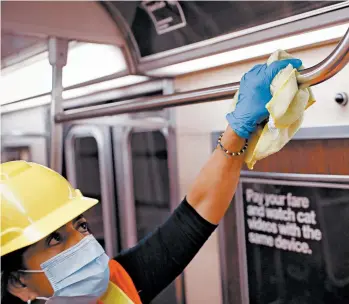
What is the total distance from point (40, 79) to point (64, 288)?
1574 mm

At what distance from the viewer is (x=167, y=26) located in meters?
2.17

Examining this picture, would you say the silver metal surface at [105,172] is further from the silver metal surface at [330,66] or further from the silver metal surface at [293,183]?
the silver metal surface at [330,66]

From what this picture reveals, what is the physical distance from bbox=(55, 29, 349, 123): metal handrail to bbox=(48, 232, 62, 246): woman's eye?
59 cm

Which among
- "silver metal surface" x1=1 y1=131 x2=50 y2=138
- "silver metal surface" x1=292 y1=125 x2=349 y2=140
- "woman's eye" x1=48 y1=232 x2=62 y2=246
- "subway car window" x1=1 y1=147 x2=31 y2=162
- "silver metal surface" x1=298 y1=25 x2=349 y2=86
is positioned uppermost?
"silver metal surface" x1=1 y1=131 x2=50 y2=138

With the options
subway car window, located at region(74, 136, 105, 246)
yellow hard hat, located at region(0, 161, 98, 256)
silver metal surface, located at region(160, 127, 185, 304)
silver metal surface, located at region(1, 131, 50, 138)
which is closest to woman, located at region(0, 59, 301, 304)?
yellow hard hat, located at region(0, 161, 98, 256)

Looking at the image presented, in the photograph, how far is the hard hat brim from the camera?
1.25 metres

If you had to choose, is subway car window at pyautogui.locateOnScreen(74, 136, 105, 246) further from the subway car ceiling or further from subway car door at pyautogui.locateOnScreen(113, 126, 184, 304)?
the subway car ceiling

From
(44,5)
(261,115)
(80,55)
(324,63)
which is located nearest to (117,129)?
(80,55)

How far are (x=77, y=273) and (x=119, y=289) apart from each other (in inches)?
7.9

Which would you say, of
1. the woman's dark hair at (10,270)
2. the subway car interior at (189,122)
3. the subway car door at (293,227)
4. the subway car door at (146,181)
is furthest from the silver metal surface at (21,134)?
the woman's dark hair at (10,270)

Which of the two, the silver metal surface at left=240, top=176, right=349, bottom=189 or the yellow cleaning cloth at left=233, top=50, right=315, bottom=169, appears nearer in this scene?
the yellow cleaning cloth at left=233, top=50, right=315, bottom=169

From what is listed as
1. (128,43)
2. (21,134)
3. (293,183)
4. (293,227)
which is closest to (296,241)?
(293,227)

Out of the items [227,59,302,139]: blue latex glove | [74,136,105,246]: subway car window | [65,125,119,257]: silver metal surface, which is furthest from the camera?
[74,136,105,246]: subway car window

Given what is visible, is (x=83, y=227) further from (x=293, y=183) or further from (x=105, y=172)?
(x=105, y=172)
